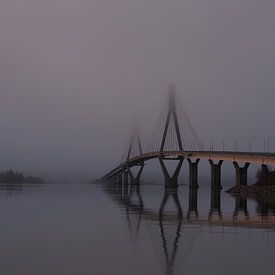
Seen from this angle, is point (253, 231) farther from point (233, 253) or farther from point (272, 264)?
point (272, 264)

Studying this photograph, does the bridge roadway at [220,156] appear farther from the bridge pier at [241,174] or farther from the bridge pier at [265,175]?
the bridge pier at [265,175]

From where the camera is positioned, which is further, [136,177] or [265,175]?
[136,177]

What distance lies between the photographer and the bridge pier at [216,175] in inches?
3749

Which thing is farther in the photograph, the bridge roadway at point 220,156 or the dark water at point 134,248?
the bridge roadway at point 220,156

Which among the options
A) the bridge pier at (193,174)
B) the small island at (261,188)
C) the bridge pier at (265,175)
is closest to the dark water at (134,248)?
the small island at (261,188)

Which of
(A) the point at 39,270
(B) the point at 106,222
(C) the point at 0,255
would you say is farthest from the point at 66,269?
(B) the point at 106,222

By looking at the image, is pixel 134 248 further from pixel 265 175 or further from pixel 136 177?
pixel 136 177

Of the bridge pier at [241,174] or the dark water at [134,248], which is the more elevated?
the dark water at [134,248]

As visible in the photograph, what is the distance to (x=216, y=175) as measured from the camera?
95250mm

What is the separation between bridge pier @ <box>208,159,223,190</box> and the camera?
95213 millimetres

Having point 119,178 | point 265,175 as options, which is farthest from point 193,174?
point 119,178

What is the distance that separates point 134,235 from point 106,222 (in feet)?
16.8

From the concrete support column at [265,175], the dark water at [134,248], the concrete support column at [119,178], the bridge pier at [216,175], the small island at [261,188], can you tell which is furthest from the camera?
the concrete support column at [119,178]

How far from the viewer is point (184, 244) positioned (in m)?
14.9
